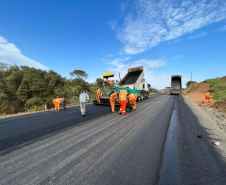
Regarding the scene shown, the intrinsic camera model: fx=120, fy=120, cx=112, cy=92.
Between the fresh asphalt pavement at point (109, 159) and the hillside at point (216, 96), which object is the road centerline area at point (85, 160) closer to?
Result: the fresh asphalt pavement at point (109, 159)

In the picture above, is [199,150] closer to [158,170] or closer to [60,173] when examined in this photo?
[158,170]

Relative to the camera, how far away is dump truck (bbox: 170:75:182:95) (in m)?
24.2

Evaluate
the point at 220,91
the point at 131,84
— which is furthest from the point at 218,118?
the point at 220,91

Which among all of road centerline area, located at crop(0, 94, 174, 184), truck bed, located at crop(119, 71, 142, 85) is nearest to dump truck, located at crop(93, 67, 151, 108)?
truck bed, located at crop(119, 71, 142, 85)

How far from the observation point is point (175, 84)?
25422 millimetres

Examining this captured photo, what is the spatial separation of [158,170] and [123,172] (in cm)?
60

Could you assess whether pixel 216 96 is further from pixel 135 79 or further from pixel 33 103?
→ pixel 33 103

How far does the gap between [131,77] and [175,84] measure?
1512 cm

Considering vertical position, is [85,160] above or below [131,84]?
below

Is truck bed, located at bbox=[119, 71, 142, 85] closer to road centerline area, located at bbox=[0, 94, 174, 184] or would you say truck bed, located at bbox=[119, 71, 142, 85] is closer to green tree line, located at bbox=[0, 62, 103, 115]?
green tree line, located at bbox=[0, 62, 103, 115]

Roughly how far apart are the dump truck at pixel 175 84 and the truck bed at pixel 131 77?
1332 centimetres

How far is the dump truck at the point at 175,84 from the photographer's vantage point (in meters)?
24.2

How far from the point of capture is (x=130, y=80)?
14500mm

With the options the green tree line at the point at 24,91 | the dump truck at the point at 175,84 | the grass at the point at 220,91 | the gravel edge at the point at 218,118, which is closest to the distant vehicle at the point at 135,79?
the green tree line at the point at 24,91
